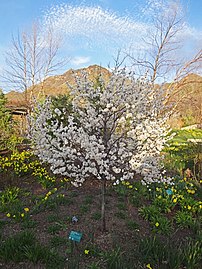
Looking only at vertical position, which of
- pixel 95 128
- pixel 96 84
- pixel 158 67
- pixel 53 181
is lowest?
pixel 53 181

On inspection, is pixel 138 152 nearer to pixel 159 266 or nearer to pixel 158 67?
pixel 159 266

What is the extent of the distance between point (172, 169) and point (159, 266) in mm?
3866

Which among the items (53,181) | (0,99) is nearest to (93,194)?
(53,181)

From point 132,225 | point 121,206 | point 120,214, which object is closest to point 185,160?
point 121,206

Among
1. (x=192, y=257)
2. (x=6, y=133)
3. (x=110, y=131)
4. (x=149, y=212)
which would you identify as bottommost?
(x=192, y=257)

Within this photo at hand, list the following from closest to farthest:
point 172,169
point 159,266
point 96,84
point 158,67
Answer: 1. point 159,266
2. point 96,84
3. point 172,169
4. point 158,67

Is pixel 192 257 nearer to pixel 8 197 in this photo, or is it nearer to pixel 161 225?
pixel 161 225

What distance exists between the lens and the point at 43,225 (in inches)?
134

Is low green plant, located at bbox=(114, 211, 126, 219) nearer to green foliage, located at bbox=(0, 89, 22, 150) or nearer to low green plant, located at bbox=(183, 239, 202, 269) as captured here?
low green plant, located at bbox=(183, 239, 202, 269)

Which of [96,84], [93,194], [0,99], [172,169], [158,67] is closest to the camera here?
[96,84]

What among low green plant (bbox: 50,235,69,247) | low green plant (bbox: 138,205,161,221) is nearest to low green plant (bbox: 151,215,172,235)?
low green plant (bbox: 138,205,161,221)

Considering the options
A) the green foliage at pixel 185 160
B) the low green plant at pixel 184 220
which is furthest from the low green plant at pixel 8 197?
the green foliage at pixel 185 160

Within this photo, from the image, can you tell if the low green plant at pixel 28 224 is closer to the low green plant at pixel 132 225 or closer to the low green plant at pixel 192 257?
the low green plant at pixel 132 225

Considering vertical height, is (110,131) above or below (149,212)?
above
